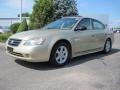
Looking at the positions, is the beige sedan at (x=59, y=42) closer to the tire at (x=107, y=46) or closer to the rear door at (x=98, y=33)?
the rear door at (x=98, y=33)

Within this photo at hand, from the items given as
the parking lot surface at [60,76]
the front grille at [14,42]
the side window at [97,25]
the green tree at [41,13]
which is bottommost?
the parking lot surface at [60,76]

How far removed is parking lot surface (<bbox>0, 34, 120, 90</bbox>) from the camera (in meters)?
4.47

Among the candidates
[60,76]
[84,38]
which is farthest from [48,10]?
[60,76]

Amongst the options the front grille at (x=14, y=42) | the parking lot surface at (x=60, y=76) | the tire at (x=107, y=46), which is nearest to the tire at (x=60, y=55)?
the parking lot surface at (x=60, y=76)

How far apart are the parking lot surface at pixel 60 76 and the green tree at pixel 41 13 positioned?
10532 mm

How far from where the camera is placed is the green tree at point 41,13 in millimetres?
17047

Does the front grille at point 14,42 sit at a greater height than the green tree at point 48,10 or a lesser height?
lesser

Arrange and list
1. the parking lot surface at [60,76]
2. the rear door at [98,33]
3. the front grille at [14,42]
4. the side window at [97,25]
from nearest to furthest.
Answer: the parking lot surface at [60,76] → the front grille at [14,42] → the rear door at [98,33] → the side window at [97,25]

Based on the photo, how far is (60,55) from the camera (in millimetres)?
6238

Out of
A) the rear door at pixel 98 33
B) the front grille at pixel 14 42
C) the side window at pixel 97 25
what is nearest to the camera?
the front grille at pixel 14 42

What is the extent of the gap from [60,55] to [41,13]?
11.3 meters

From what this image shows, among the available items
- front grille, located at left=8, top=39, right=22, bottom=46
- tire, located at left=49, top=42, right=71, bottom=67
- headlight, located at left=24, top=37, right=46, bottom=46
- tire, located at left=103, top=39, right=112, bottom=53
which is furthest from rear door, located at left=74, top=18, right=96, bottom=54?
front grille, located at left=8, top=39, right=22, bottom=46

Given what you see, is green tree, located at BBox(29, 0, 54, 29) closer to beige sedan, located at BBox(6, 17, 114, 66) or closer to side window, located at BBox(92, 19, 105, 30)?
side window, located at BBox(92, 19, 105, 30)

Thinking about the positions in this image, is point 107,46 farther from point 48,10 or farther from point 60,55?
point 48,10
